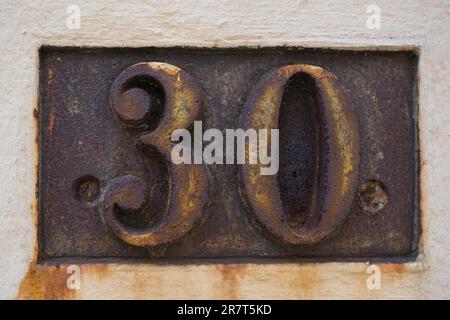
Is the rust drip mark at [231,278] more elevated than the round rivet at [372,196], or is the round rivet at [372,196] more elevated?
the round rivet at [372,196]

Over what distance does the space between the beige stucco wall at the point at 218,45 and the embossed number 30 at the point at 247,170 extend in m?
0.07

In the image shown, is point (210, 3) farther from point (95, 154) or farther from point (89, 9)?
point (95, 154)

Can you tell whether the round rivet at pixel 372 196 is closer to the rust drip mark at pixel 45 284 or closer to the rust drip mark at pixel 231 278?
the rust drip mark at pixel 231 278

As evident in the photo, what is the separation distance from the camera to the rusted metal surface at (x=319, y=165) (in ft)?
3.46

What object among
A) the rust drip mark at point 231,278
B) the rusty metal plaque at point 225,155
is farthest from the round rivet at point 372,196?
the rust drip mark at point 231,278

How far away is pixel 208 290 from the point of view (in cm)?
109

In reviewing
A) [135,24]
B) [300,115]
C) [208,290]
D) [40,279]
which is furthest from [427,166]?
[40,279]

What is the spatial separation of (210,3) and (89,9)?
0.73ft

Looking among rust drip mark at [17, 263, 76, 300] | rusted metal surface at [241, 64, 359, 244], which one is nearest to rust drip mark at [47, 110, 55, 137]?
rust drip mark at [17, 263, 76, 300]

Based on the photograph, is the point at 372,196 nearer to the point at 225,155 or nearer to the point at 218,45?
the point at 225,155

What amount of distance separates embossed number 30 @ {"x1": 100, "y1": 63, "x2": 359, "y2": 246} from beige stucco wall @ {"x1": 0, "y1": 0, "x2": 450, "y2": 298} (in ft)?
0.24

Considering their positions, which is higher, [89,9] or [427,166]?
[89,9]

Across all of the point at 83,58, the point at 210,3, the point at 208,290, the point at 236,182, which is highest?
the point at 210,3

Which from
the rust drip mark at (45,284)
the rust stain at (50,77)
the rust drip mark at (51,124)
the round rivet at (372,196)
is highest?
the rust stain at (50,77)
